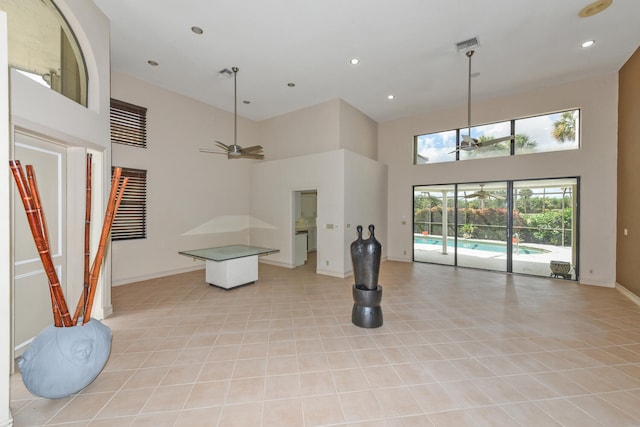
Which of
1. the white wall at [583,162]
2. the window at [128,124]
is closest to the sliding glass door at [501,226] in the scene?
the white wall at [583,162]

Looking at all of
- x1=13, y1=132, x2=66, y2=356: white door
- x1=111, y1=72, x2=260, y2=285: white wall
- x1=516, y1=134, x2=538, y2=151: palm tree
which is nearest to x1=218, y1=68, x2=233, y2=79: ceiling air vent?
x1=111, y1=72, x2=260, y2=285: white wall

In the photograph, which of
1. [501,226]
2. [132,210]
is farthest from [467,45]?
[132,210]

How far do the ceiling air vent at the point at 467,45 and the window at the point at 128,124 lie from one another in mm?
6065

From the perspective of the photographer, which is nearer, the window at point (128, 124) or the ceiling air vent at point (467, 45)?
the ceiling air vent at point (467, 45)

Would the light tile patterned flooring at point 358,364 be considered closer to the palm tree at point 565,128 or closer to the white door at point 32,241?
the white door at point 32,241

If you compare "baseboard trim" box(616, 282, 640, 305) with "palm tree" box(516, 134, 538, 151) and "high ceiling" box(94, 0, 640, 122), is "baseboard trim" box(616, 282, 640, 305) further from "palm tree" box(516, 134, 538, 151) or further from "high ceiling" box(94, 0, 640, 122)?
"high ceiling" box(94, 0, 640, 122)

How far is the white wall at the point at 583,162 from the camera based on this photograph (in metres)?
4.92

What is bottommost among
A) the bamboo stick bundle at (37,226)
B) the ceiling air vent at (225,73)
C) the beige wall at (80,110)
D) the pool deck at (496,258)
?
the pool deck at (496,258)

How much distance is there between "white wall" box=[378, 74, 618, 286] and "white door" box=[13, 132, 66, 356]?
7365mm

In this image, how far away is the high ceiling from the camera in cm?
329

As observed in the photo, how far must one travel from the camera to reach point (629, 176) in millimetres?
4402

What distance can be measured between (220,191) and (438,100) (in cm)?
600

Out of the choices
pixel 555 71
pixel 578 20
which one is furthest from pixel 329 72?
pixel 555 71

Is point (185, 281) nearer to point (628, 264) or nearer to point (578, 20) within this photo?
point (578, 20)
